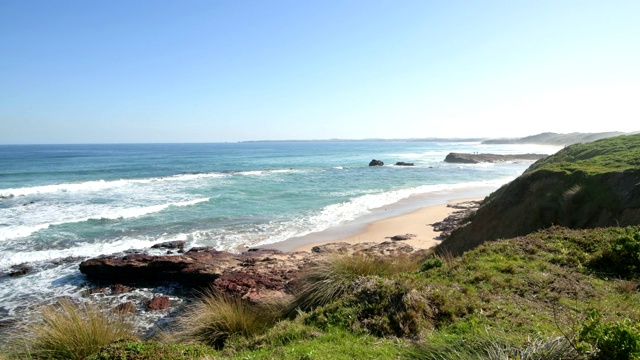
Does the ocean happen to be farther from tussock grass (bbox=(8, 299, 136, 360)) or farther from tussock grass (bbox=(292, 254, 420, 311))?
tussock grass (bbox=(292, 254, 420, 311))

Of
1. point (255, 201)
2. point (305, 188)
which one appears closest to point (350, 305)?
point (255, 201)

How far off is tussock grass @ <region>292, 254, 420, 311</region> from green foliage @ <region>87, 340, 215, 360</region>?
2.30 m

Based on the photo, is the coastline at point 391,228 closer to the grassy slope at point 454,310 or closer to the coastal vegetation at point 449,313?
the coastal vegetation at point 449,313

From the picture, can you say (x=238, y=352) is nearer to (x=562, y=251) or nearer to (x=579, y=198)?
(x=562, y=251)

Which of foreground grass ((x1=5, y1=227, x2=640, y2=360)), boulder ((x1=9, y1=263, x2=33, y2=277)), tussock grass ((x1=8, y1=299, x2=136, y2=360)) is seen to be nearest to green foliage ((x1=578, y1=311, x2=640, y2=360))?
foreground grass ((x1=5, y1=227, x2=640, y2=360))

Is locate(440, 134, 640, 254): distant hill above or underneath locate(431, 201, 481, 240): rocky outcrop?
above

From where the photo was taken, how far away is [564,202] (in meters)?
11.1

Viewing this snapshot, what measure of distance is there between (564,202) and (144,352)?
11449 mm

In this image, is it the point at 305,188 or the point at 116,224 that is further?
the point at 305,188

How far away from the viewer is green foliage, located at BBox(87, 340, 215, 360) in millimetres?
4212

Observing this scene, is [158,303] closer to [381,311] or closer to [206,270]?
[206,270]

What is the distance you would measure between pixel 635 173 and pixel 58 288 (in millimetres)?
17473

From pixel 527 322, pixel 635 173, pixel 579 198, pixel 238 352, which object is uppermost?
pixel 635 173

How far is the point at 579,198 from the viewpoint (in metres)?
11.0
